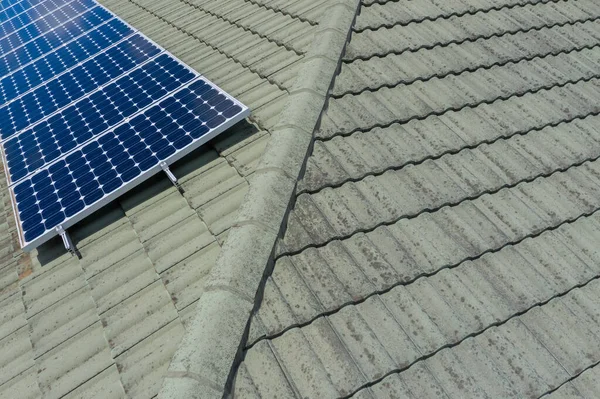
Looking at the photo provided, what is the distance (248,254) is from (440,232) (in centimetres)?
178

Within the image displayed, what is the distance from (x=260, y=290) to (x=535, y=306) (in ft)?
7.72

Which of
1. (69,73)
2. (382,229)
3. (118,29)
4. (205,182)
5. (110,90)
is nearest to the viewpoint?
(382,229)

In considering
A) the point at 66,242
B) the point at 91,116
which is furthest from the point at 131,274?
the point at 91,116

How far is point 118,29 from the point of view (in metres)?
8.39

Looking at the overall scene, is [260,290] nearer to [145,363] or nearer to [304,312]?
[304,312]

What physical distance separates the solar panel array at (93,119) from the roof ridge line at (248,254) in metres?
0.86

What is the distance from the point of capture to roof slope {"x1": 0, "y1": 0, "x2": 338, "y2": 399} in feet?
13.1

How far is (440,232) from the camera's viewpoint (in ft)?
14.0

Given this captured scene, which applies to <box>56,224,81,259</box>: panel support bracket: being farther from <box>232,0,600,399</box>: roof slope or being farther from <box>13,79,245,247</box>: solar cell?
<box>232,0,600,399</box>: roof slope

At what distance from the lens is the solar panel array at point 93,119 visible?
516 centimetres

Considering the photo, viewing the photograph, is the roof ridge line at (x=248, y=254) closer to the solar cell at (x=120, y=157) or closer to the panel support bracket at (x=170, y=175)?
the solar cell at (x=120, y=157)

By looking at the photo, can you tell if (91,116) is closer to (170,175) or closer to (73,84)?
(73,84)

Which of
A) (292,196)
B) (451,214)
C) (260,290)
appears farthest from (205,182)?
(451,214)

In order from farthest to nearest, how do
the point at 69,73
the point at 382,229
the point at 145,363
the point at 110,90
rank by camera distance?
the point at 69,73
the point at 110,90
the point at 382,229
the point at 145,363
